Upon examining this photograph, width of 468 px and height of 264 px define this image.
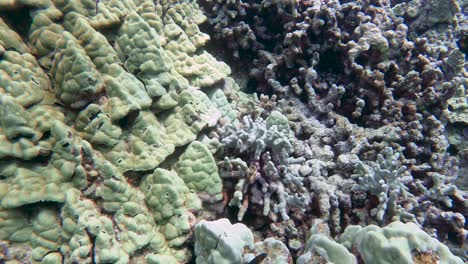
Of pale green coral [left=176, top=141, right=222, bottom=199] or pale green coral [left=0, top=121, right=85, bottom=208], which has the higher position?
pale green coral [left=0, top=121, right=85, bottom=208]

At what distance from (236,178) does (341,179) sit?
1.20 metres

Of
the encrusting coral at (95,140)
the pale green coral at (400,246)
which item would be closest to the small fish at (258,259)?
the encrusting coral at (95,140)

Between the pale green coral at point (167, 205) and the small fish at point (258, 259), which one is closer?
the small fish at point (258, 259)

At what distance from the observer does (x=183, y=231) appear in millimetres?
2414

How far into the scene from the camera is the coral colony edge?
2.10 m

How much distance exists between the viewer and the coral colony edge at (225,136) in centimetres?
210

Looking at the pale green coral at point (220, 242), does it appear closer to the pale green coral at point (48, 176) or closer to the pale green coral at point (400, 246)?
the pale green coral at point (400, 246)

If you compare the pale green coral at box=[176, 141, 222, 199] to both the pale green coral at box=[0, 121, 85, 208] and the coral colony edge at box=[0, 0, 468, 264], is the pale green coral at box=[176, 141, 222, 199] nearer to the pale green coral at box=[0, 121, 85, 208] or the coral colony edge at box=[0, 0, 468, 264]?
the coral colony edge at box=[0, 0, 468, 264]

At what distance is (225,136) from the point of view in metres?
3.01

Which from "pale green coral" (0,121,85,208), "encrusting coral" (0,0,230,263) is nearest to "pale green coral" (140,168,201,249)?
"encrusting coral" (0,0,230,263)

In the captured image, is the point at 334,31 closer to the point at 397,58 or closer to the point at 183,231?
the point at 397,58

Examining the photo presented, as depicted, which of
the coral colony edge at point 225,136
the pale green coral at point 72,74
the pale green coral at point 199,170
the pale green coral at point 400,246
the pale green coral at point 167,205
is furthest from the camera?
the pale green coral at point 199,170

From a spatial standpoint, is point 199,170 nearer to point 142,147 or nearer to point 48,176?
point 142,147

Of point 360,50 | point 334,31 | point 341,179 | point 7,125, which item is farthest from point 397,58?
point 7,125
